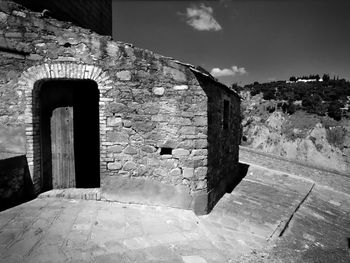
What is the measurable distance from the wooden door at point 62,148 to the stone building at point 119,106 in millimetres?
204

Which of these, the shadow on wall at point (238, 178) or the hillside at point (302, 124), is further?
the hillside at point (302, 124)

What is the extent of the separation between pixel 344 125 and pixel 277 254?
80.3 ft

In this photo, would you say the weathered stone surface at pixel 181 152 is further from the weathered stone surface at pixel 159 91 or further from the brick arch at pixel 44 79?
the brick arch at pixel 44 79

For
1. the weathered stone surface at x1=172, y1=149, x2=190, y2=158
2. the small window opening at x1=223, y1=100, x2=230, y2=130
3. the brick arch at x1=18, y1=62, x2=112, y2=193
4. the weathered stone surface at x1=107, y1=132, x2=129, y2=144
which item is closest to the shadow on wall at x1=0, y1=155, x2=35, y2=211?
the brick arch at x1=18, y1=62, x2=112, y2=193

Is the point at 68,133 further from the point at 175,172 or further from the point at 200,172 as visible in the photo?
the point at 200,172

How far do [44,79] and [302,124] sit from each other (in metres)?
26.1

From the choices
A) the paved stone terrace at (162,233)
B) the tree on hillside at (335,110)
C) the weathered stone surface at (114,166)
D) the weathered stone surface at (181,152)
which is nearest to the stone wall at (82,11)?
the weathered stone surface at (114,166)

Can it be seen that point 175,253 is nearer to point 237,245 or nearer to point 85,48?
point 237,245

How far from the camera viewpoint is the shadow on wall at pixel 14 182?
3.95m

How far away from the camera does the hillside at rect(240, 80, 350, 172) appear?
21.4 meters

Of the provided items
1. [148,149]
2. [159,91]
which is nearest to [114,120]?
[148,149]

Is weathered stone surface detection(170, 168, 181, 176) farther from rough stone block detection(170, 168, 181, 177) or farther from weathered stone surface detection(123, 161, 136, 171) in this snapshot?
weathered stone surface detection(123, 161, 136, 171)

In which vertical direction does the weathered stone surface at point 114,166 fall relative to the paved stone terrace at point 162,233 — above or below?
above

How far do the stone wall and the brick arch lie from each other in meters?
1.19
